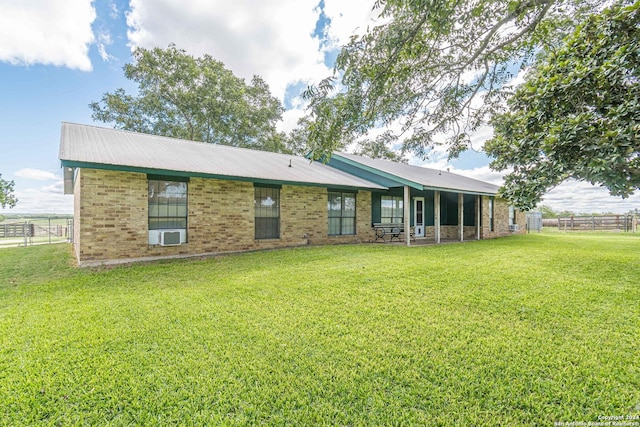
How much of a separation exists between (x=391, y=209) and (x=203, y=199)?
866 cm

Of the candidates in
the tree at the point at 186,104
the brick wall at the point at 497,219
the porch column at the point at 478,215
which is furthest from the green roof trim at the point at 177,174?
the tree at the point at 186,104

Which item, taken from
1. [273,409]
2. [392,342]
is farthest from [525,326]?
[273,409]

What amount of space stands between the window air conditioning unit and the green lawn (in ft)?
7.17

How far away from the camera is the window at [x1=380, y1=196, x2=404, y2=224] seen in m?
13.7

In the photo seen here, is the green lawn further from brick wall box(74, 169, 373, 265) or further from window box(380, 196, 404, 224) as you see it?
window box(380, 196, 404, 224)

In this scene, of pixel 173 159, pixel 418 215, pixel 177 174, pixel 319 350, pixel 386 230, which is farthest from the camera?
pixel 418 215

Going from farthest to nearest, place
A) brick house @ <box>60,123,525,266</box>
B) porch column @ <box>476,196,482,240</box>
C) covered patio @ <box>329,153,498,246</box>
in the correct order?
porch column @ <box>476,196,482,240</box>, covered patio @ <box>329,153,498,246</box>, brick house @ <box>60,123,525,266</box>

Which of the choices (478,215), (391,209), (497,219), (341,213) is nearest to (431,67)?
(341,213)

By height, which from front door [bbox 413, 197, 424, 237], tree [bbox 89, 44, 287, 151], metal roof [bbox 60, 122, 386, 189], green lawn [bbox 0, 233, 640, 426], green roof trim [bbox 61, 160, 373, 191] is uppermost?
→ tree [bbox 89, 44, 287, 151]

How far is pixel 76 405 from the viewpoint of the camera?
7.61 feet

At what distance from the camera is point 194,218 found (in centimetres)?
886

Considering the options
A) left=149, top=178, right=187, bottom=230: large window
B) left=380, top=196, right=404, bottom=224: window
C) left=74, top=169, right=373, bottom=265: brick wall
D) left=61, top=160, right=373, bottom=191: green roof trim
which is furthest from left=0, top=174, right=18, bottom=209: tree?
left=380, top=196, right=404, bottom=224: window

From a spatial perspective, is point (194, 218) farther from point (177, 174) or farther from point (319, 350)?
point (319, 350)

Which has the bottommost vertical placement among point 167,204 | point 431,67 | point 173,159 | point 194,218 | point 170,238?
point 170,238
